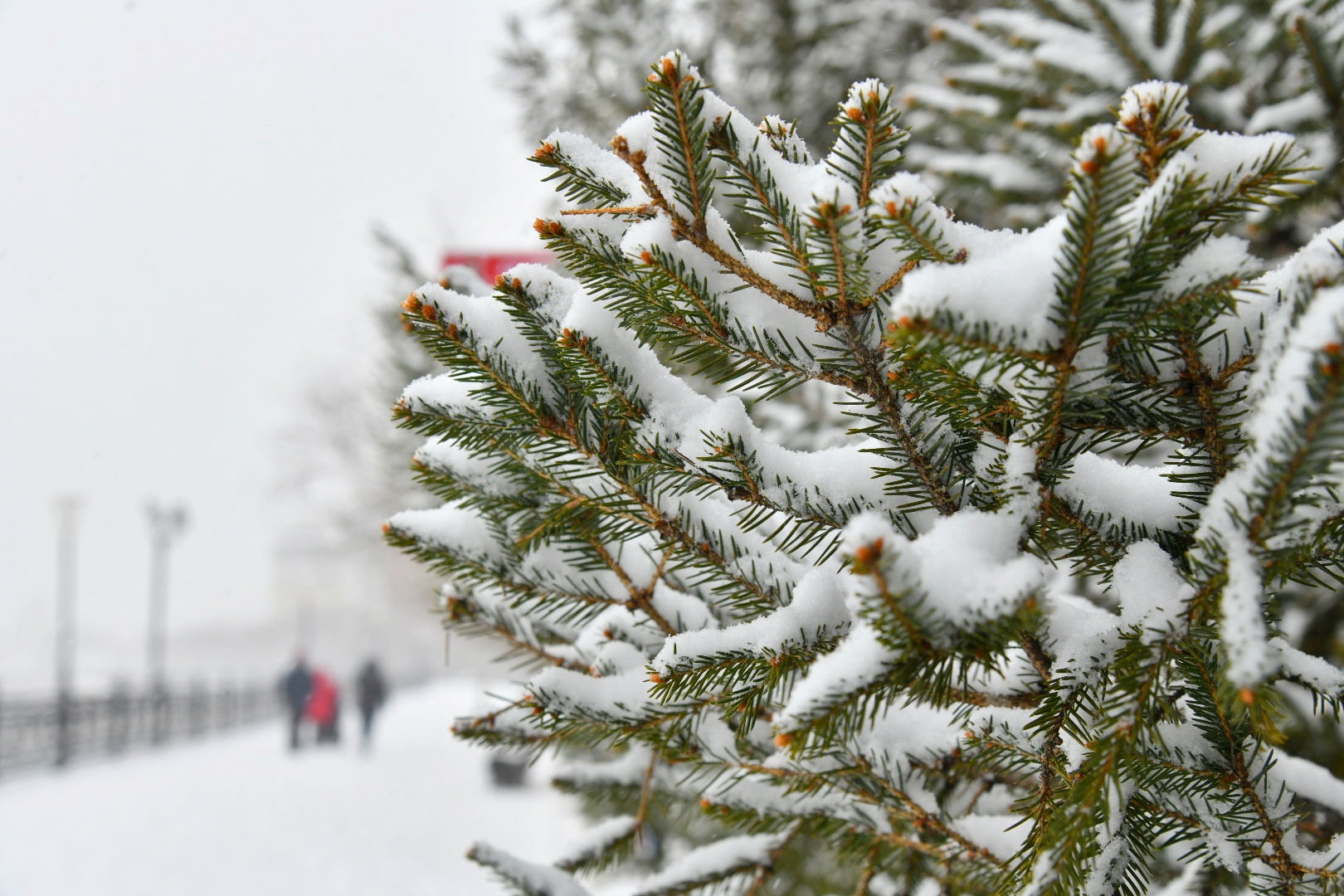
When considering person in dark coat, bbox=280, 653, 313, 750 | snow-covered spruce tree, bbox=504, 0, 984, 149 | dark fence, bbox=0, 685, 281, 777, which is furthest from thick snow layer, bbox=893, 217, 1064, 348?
person in dark coat, bbox=280, 653, 313, 750

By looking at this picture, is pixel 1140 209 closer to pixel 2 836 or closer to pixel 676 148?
pixel 676 148

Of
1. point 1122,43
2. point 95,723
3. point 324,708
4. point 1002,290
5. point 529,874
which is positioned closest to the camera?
point 1002,290

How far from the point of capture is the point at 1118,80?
2.40 meters

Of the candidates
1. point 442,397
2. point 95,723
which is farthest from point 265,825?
point 442,397

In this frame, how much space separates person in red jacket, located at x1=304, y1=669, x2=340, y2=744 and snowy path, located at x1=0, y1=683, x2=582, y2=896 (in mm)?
523

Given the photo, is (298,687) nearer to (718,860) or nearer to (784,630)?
(718,860)

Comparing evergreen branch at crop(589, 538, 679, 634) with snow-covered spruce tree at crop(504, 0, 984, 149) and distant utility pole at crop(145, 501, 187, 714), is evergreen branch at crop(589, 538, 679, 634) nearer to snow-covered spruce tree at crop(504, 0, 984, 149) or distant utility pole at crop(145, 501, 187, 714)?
snow-covered spruce tree at crop(504, 0, 984, 149)

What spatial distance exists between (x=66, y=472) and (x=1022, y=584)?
165 meters

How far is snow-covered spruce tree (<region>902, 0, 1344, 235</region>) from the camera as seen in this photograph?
2.12 meters

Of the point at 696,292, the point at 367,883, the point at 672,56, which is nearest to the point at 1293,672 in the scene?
the point at 696,292

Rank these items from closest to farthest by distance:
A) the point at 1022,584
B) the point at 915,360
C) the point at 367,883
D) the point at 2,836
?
the point at 1022,584
the point at 915,360
the point at 367,883
the point at 2,836

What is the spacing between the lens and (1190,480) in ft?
2.69

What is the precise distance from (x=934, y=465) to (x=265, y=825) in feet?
34.2

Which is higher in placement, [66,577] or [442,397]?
[442,397]
